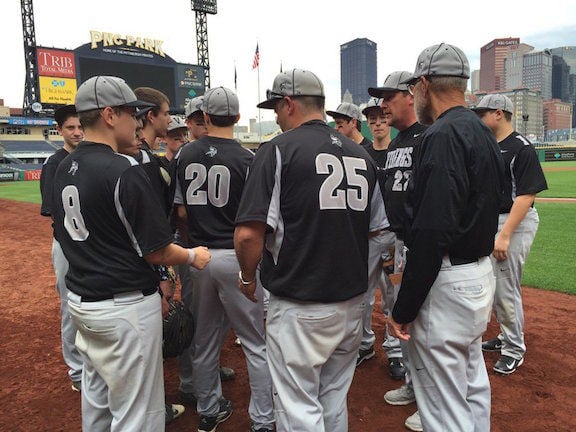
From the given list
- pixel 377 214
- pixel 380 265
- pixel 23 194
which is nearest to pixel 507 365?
pixel 380 265

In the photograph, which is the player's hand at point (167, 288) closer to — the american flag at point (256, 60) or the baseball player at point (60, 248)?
the baseball player at point (60, 248)

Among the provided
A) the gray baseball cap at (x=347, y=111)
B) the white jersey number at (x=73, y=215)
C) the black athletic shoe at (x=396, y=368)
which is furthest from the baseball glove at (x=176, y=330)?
the gray baseball cap at (x=347, y=111)

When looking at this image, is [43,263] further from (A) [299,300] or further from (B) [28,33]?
(B) [28,33]

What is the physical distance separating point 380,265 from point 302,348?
1461 mm

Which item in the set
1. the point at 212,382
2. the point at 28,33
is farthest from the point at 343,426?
the point at 28,33

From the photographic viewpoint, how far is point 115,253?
7.03 feet

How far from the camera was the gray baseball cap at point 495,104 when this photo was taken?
12.7ft

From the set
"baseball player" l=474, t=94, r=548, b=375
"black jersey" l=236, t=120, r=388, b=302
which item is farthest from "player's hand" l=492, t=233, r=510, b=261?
"black jersey" l=236, t=120, r=388, b=302

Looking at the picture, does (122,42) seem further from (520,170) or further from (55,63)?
(520,170)

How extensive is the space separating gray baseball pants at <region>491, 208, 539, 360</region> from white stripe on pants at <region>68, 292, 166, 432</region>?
114 inches

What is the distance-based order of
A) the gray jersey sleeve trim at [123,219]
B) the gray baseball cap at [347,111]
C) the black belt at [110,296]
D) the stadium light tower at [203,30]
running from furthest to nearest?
the stadium light tower at [203,30] → the gray baseball cap at [347,111] → the black belt at [110,296] → the gray jersey sleeve trim at [123,219]

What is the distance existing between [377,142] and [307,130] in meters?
2.31

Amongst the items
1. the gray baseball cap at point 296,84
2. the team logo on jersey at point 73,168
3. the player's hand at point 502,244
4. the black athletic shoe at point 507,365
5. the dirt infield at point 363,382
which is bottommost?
the dirt infield at point 363,382

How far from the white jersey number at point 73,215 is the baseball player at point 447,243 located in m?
1.62
